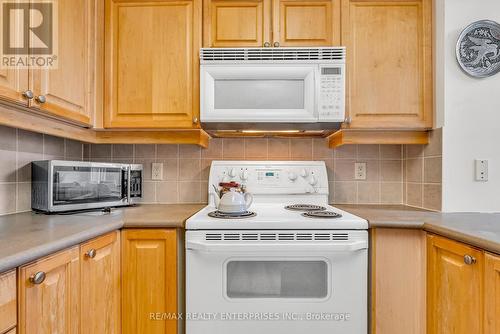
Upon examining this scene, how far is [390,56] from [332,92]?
41cm

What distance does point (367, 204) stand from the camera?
193 cm

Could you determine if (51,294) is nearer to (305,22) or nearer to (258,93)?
(258,93)

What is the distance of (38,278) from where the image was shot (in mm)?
816

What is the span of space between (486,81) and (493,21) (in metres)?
0.32

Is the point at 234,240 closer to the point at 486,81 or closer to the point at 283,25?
the point at 283,25

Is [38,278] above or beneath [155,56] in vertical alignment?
beneath

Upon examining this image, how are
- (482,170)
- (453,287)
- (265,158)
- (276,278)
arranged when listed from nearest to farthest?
1. (453,287)
2. (276,278)
3. (482,170)
4. (265,158)

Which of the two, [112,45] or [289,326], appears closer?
[289,326]

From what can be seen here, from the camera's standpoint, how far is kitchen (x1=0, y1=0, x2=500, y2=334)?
116 centimetres

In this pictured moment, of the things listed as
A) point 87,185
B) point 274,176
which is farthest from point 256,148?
point 87,185

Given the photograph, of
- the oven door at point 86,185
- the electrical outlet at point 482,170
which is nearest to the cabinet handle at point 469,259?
the electrical outlet at point 482,170

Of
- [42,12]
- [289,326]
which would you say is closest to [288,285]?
[289,326]

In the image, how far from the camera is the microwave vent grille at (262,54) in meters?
1.56

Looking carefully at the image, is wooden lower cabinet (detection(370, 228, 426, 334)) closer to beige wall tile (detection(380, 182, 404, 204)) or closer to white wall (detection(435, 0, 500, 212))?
white wall (detection(435, 0, 500, 212))
